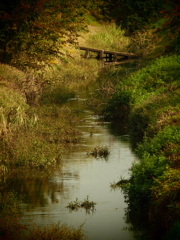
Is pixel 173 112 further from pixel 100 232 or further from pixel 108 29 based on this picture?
pixel 108 29

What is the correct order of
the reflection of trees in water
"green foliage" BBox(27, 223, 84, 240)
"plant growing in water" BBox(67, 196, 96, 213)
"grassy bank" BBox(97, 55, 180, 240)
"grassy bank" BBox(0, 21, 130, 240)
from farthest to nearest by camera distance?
the reflection of trees in water < "plant growing in water" BBox(67, 196, 96, 213) < "grassy bank" BBox(0, 21, 130, 240) < "grassy bank" BBox(97, 55, 180, 240) < "green foliage" BBox(27, 223, 84, 240)

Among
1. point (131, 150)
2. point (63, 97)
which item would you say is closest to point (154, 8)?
point (63, 97)

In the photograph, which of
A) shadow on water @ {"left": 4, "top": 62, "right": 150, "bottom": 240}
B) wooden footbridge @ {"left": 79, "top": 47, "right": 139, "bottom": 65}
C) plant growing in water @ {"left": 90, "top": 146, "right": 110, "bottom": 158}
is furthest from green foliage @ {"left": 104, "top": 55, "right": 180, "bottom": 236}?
wooden footbridge @ {"left": 79, "top": 47, "right": 139, "bottom": 65}

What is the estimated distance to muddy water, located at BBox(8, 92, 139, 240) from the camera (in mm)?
12352

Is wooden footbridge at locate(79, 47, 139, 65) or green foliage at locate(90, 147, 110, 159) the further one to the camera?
wooden footbridge at locate(79, 47, 139, 65)

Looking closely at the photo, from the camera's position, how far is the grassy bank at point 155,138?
11.0m

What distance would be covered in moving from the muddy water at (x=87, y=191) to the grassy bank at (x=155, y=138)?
1.77ft

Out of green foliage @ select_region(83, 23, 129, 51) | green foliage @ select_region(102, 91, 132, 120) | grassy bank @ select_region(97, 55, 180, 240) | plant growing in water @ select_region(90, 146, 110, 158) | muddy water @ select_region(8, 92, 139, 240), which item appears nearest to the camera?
grassy bank @ select_region(97, 55, 180, 240)

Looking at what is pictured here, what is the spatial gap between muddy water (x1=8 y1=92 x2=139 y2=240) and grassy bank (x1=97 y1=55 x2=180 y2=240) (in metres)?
0.54

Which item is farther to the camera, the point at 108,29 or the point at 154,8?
the point at 154,8

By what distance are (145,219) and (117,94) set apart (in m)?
12.0

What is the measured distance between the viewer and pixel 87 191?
1457cm

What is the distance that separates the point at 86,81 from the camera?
36.8 m

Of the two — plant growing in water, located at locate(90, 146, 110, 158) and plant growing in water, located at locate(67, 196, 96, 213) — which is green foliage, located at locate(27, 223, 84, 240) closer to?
plant growing in water, located at locate(67, 196, 96, 213)
